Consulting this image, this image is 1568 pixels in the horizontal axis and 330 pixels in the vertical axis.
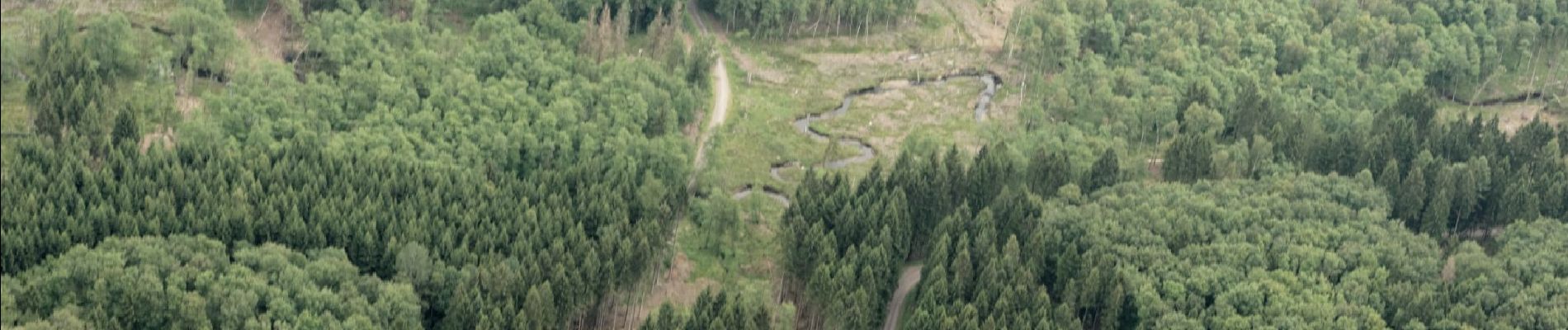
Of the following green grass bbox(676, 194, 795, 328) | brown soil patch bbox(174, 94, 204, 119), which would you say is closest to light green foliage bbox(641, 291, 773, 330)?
green grass bbox(676, 194, 795, 328)

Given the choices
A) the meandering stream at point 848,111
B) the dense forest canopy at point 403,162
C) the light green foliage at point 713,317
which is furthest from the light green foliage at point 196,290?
the meandering stream at point 848,111

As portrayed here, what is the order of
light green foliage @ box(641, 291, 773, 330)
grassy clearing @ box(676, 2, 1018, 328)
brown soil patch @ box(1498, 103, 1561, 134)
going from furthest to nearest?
brown soil patch @ box(1498, 103, 1561, 134)
grassy clearing @ box(676, 2, 1018, 328)
light green foliage @ box(641, 291, 773, 330)

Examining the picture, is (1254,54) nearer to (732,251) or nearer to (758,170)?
(758,170)

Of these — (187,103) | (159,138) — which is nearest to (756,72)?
(187,103)

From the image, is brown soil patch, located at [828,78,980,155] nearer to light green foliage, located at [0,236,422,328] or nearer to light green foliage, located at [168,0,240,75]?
light green foliage, located at [168,0,240,75]

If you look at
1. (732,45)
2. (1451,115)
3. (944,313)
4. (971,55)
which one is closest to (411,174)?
(944,313)

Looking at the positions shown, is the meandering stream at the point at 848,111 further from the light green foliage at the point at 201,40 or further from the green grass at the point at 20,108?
the green grass at the point at 20,108
